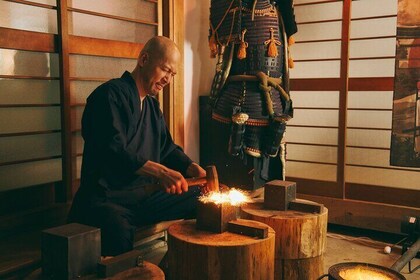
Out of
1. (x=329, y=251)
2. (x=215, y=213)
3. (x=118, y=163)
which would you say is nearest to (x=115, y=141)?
(x=118, y=163)

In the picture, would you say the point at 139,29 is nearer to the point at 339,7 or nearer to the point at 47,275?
the point at 339,7

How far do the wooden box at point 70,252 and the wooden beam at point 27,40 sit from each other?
183 cm

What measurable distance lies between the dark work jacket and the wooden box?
922 mm

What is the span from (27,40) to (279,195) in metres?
2.18

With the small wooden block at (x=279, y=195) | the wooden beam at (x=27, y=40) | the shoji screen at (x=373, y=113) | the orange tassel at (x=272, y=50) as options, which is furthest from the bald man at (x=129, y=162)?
the shoji screen at (x=373, y=113)

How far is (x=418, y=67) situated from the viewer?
4.39 meters

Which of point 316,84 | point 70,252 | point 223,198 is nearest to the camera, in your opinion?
point 70,252

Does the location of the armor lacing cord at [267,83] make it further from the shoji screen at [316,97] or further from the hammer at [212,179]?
the hammer at [212,179]

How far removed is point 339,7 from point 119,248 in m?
3.56

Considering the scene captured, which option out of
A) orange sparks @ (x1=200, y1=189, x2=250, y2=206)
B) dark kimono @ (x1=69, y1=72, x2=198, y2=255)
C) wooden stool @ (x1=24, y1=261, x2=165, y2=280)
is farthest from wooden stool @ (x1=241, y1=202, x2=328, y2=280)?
wooden stool @ (x1=24, y1=261, x2=165, y2=280)

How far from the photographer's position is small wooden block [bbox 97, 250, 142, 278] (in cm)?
196

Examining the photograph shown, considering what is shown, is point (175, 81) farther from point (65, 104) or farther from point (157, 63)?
point (157, 63)

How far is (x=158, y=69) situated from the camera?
126 inches

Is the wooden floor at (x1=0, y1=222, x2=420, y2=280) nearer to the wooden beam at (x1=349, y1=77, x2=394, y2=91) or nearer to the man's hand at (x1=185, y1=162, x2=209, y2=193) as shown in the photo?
the man's hand at (x1=185, y1=162, x2=209, y2=193)
